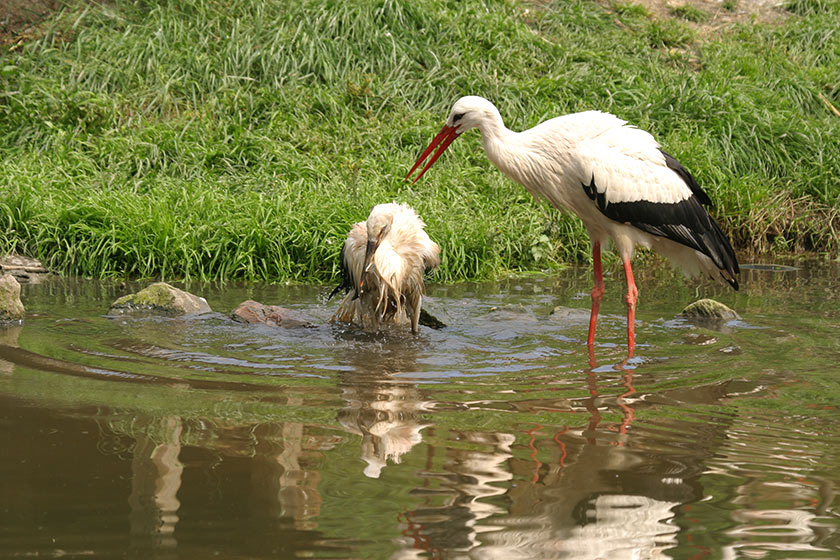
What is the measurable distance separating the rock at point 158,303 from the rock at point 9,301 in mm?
541

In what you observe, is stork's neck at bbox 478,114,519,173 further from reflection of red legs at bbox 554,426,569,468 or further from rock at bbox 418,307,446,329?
reflection of red legs at bbox 554,426,569,468

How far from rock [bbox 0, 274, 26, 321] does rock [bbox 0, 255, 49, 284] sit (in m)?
1.51

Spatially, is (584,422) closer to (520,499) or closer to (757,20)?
(520,499)

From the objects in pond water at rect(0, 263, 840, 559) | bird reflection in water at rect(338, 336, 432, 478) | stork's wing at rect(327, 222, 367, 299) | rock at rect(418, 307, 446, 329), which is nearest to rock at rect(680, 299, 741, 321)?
pond water at rect(0, 263, 840, 559)

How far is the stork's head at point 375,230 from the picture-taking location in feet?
19.5

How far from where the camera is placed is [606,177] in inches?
226

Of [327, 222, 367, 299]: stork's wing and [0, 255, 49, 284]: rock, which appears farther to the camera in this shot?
[0, 255, 49, 284]: rock

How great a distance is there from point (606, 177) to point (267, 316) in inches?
80.1

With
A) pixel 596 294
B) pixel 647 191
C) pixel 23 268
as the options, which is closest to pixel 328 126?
pixel 23 268

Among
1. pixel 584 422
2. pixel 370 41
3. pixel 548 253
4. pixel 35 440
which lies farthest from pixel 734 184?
pixel 35 440

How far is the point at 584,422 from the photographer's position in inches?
156

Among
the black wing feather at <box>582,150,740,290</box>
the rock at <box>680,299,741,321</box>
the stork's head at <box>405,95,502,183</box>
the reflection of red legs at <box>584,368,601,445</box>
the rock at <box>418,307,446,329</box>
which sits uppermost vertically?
the stork's head at <box>405,95,502,183</box>

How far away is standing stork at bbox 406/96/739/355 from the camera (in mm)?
5793

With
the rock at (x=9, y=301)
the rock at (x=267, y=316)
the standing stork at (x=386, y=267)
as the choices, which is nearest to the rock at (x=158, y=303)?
the rock at (x=267, y=316)
